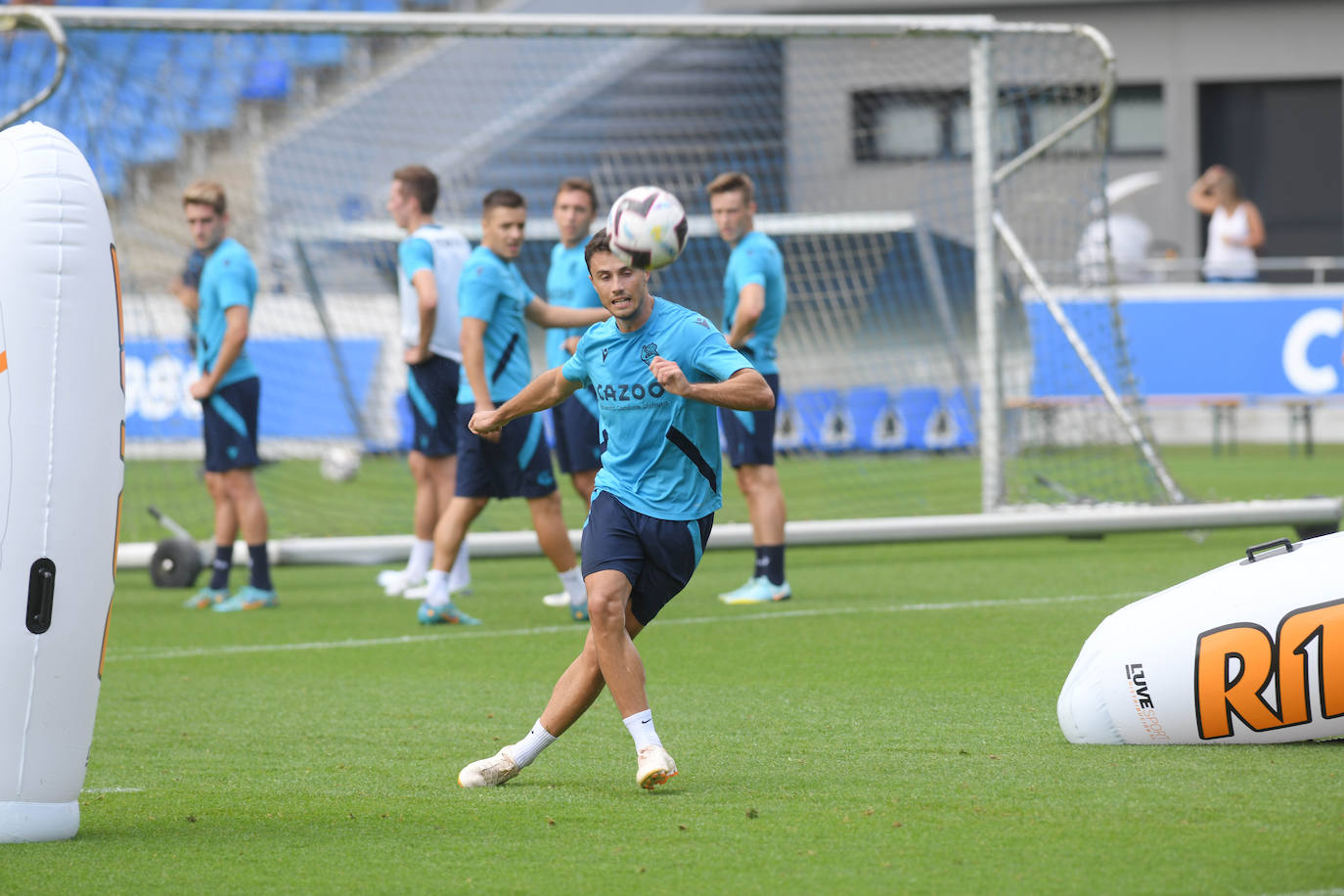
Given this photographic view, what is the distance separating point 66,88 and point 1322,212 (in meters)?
22.1

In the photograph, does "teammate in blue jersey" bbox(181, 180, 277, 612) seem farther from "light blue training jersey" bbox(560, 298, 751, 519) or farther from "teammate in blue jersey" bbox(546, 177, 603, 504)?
"light blue training jersey" bbox(560, 298, 751, 519)

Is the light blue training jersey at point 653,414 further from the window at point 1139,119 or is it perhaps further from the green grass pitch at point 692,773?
the window at point 1139,119

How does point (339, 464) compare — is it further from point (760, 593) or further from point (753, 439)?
point (753, 439)

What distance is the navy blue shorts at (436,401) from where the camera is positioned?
9555mm

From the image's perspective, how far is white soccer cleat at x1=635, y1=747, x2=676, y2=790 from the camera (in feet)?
15.6

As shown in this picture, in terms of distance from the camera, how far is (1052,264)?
15695 mm

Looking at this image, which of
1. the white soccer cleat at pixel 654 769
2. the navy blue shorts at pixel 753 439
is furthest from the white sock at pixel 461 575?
the white soccer cleat at pixel 654 769

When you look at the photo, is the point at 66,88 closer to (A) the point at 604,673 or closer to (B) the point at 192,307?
(B) the point at 192,307

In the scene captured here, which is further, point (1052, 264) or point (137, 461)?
point (137, 461)

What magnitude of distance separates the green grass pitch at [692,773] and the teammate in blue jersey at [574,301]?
900 mm

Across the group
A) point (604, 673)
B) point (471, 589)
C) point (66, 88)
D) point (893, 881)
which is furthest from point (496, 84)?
point (893, 881)

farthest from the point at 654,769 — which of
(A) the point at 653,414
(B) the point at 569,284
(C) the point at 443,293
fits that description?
(B) the point at 569,284

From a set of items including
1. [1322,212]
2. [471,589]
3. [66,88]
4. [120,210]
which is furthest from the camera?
[1322,212]

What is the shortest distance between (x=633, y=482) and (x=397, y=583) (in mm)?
5705
